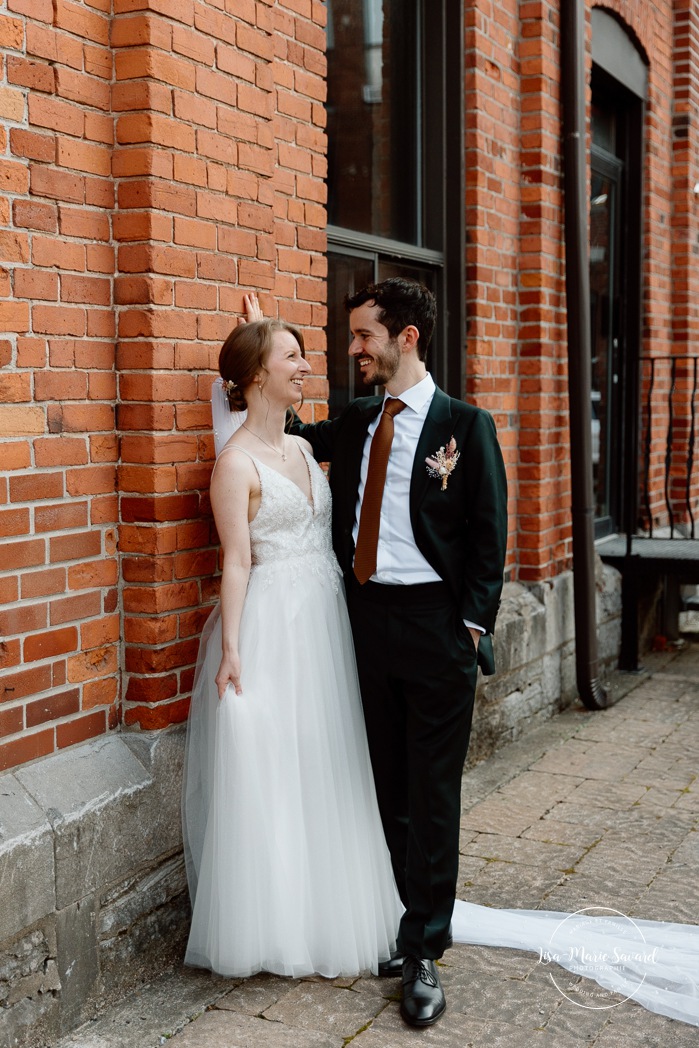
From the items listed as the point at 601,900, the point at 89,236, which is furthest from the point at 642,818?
the point at 89,236

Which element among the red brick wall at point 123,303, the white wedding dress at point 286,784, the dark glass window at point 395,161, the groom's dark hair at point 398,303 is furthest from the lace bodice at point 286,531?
the dark glass window at point 395,161

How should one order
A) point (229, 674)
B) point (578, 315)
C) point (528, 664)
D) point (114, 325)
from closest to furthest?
1. point (229, 674)
2. point (114, 325)
3. point (528, 664)
4. point (578, 315)

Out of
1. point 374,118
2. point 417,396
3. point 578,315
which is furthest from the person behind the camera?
point 578,315

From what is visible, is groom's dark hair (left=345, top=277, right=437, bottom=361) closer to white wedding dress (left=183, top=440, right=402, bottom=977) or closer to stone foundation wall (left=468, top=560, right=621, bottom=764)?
white wedding dress (left=183, top=440, right=402, bottom=977)

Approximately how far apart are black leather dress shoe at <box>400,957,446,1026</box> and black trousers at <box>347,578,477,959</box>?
0.13 ft

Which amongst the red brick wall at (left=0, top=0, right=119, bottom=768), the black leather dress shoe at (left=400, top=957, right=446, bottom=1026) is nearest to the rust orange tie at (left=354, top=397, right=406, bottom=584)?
the red brick wall at (left=0, top=0, right=119, bottom=768)

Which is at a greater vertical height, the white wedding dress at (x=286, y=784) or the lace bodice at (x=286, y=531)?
the lace bodice at (x=286, y=531)

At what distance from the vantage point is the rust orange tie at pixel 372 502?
347 centimetres

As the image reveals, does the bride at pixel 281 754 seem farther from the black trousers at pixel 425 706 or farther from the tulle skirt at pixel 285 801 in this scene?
the black trousers at pixel 425 706

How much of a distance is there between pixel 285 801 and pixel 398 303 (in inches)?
58.5

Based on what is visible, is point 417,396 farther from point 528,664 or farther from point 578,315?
point 578,315

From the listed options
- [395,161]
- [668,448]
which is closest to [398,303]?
[395,161]

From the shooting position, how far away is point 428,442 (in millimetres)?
3459

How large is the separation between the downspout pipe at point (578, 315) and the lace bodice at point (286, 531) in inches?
125
